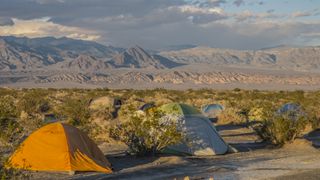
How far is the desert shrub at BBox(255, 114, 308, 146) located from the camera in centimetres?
2258

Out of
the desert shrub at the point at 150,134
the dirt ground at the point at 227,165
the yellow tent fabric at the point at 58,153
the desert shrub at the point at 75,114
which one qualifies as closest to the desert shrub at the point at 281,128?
the dirt ground at the point at 227,165

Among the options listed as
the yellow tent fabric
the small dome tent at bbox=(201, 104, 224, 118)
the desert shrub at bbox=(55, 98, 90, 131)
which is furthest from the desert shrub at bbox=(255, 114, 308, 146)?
the small dome tent at bbox=(201, 104, 224, 118)

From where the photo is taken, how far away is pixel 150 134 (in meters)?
19.4

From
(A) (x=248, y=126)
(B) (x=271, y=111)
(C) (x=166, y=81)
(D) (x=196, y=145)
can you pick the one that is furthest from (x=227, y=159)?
(C) (x=166, y=81)

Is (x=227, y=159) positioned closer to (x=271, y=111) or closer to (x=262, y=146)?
(x=262, y=146)

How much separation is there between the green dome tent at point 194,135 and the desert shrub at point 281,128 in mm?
2823

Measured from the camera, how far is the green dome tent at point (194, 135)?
1998 cm

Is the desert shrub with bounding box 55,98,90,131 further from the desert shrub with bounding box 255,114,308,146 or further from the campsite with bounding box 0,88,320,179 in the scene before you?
the desert shrub with bounding box 255,114,308,146

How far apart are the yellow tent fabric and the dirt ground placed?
415 millimetres

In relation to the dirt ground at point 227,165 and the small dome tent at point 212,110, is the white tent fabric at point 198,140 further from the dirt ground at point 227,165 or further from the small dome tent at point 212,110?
the small dome tent at point 212,110

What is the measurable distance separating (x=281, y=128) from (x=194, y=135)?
425 cm

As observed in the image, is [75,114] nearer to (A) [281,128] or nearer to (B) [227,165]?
(A) [281,128]

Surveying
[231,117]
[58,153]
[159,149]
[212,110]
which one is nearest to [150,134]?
[159,149]

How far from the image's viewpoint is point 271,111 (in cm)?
2414
